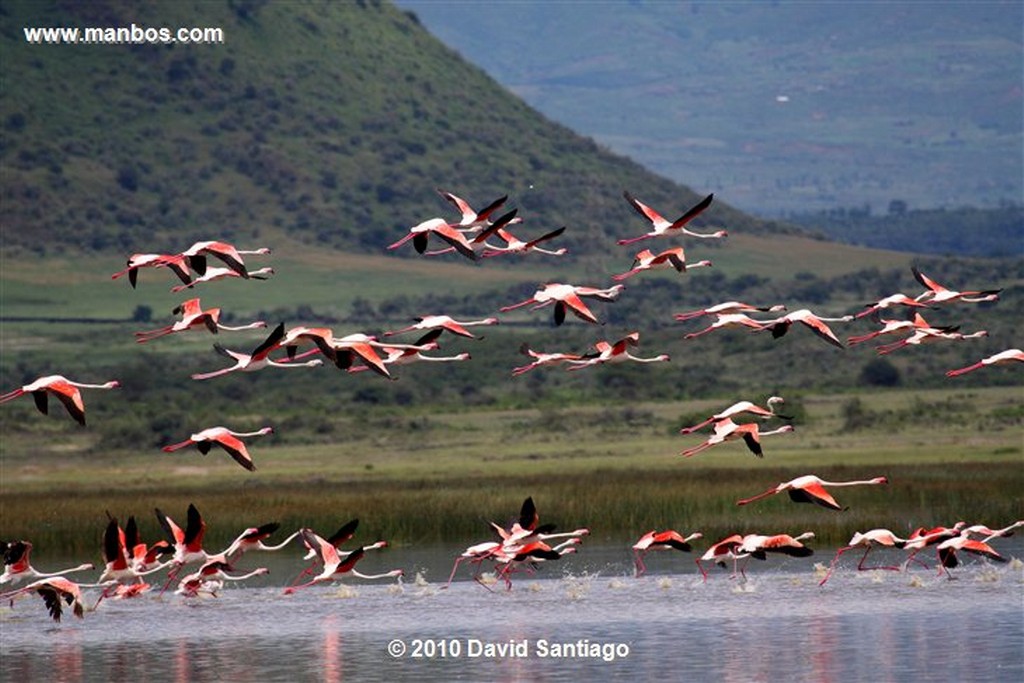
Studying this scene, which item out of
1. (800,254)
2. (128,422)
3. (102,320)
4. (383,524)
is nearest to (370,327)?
(102,320)

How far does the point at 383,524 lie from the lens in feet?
130

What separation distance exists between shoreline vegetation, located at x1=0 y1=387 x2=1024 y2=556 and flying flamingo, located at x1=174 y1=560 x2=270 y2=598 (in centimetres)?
634

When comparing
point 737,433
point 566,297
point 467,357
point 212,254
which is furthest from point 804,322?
point 212,254

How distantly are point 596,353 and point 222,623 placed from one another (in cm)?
710

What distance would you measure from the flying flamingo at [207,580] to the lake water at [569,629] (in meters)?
0.31

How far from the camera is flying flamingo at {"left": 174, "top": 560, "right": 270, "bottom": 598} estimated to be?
2972 centimetres

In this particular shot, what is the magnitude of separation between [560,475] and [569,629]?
18038 mm

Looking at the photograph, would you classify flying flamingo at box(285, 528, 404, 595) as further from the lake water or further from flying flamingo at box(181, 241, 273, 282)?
flying flamingo at box(181, 241, 273, 282)

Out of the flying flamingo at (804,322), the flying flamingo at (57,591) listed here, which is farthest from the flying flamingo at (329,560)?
the flying flamingo at (804,322)

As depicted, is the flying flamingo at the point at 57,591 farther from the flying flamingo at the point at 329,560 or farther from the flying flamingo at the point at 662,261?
the flying flamingo at the point at 662,261

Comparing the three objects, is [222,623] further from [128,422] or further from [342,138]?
[342,138]

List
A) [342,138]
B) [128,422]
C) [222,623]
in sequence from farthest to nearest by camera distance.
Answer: [342,138] → [128,422] → [222,623]

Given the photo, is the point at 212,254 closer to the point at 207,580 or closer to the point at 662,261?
the point at 662,261

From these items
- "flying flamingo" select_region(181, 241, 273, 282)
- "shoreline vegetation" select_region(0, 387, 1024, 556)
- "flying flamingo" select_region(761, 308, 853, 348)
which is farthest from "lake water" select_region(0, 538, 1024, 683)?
"flying flamingo" select_region(181, 241, 273, 282)
